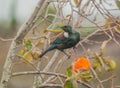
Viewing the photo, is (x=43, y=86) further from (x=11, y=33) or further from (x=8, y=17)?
(x=8, y=17)

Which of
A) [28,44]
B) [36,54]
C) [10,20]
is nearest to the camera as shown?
[28,44]

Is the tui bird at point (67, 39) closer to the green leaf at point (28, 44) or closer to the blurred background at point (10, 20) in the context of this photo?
the green leaf at point (28, 44)

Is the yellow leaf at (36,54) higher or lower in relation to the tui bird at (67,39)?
lower

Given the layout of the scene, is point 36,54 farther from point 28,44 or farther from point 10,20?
point 10,20

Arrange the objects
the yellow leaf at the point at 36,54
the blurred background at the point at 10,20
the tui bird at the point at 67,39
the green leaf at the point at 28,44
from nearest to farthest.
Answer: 1. the tui bird at the point at 67,39
2. the green leaf at the point at 28,44
3. the yellow leaf at the point at 36,54
4. the blurred background at the point at 10,20

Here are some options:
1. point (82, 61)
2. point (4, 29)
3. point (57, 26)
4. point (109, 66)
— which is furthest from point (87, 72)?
point (4, 29)

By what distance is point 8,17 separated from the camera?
20.4 feet

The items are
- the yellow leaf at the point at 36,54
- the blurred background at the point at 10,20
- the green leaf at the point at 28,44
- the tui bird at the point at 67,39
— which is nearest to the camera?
the tui bird at the point at 67,39

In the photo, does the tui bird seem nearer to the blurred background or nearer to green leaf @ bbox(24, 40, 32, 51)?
green leaf @ bbox(24, 40, 32, 51)

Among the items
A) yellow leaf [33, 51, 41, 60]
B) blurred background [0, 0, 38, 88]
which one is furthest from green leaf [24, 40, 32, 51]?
blurred background [0, 0, 38, 88]

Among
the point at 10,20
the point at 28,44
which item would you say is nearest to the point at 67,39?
the point at 28,44

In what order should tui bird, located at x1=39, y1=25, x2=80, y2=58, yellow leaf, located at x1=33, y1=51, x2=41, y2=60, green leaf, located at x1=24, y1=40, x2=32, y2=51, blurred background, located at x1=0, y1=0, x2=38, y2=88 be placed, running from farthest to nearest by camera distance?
blurred background, located at x1=0, y1=0, x2=38, y2=88 → yellow leaf, located at x1=33, y1=51, x2=41, y2=60 → green leaf, located at x1=24, y1=40, x2=32, y2=51 → tui bird, located at x1=39, y1=25, x2=80, y2=58

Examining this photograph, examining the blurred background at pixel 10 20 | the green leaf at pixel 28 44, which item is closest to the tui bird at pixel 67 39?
the green leaf at pixel 28 44

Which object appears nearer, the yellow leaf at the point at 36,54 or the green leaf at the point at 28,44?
the green leaf at the point at 28,44
